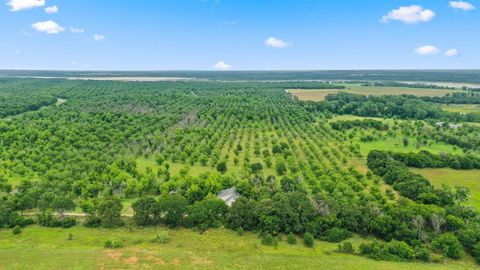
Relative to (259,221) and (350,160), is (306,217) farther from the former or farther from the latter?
(350,160)

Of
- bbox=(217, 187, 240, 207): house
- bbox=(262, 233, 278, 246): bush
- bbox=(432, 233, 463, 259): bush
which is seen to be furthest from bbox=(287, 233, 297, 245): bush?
bbox=(432, 233, 463, 259): bush

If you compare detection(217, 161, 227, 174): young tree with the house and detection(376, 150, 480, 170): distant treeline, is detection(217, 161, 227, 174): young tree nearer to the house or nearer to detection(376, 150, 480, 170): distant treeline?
the house

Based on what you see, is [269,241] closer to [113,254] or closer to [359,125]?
[113,254]

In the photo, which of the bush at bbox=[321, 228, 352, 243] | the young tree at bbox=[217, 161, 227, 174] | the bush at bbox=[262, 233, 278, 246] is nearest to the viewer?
the bush at bbox=[262, 233, 278, 246]

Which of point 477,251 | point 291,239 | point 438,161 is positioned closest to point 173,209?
point 291,239

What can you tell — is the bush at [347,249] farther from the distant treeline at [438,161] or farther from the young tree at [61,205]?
the distant treeline at [438,161]
